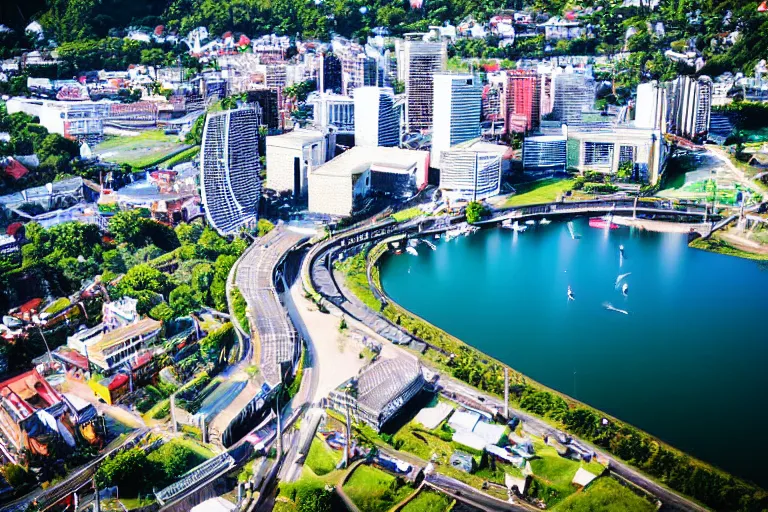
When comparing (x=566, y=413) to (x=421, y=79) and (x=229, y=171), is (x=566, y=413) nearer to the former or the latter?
(x=229, y=171)

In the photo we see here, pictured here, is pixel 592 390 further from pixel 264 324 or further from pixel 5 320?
pixel 5 320

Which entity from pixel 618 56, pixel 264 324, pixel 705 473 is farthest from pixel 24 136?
pixel 618 56

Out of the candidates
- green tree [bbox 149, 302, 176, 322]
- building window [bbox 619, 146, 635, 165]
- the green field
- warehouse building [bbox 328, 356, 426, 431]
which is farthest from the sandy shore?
green tree [bbox 149, 302, 176, 322]

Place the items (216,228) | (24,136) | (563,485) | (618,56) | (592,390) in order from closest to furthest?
(563,485) < (592,390) < (216,228) < (24,136) < (618,56)

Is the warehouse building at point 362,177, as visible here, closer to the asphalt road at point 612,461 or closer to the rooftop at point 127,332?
the rooftop at point 127,332

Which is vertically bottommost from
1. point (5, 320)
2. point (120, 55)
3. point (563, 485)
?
point (563, 485)

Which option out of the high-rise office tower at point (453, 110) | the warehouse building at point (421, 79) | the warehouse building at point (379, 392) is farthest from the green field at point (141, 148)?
the warehouse building at point (379, 392)
